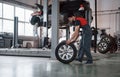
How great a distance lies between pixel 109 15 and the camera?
A: 20750 mm

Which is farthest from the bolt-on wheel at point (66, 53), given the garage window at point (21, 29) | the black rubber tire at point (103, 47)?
the garage window at point (21, 29)

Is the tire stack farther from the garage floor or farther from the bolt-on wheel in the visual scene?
the garage floor

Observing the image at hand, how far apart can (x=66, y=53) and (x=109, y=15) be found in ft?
50.7

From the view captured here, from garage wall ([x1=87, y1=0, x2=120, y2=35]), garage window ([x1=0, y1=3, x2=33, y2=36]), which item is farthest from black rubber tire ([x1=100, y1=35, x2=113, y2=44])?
garage wall ([x1=87, y1=0, x2=120, y2=35])

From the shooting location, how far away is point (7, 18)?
17.0 m

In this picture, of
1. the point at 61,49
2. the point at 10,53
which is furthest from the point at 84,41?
the point at 10,53

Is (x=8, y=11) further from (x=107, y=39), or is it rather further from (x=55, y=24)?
(x=55, y=24)

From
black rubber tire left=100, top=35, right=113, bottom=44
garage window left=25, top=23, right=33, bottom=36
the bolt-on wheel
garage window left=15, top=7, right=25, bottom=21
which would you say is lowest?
the bolt-on wheel

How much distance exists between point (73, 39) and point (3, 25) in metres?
11.5

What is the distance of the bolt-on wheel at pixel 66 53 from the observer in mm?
Answer: 6062

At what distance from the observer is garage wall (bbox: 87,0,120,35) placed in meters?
20.3

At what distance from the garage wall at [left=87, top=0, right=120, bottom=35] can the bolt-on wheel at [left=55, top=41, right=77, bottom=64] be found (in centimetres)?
1470

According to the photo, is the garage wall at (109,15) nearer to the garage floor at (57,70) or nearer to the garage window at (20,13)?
the garage window at (20,13)

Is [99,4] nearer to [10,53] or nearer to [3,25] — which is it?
[3,25]
